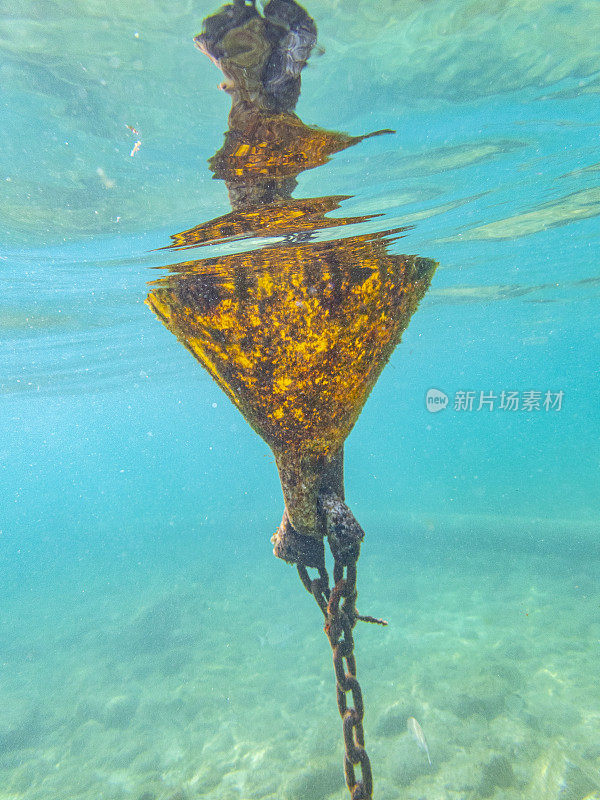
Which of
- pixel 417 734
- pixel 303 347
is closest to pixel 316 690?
pixel 417 734

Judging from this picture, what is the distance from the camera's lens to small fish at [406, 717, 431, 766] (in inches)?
337

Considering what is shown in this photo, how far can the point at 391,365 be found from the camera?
10.0 m

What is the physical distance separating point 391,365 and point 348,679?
7985 mm

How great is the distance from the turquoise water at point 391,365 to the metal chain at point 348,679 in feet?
18.5

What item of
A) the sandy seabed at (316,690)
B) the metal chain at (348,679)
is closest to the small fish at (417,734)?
the sandy seabed at (316,690)

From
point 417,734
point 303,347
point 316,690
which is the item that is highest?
point 303,347

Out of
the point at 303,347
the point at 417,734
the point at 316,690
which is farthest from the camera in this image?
the point at 316,690

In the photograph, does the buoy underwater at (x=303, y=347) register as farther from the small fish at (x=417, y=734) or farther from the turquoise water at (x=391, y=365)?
the small fish at (x=417, y=734)

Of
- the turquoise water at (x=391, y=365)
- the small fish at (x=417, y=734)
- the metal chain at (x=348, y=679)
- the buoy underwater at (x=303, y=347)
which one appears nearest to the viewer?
the metal chain at (x=348, y=679)

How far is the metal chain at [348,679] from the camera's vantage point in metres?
2.57

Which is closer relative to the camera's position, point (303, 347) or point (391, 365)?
Result: point (303, 347)

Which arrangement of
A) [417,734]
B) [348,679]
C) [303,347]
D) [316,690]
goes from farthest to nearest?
[316,690] < [417,734] < [303,347] < [348,679]

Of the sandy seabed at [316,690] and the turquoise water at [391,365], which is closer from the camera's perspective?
the turquoise water at [391,365]

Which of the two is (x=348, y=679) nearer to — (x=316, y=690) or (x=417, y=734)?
(x=417, y=734)
